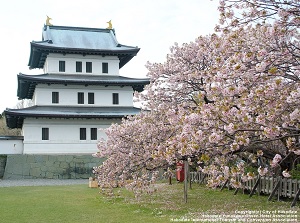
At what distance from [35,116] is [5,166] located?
489 centimetres

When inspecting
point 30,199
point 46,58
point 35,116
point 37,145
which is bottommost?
point 30,199

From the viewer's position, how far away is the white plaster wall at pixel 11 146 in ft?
119

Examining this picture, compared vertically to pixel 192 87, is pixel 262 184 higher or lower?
lower

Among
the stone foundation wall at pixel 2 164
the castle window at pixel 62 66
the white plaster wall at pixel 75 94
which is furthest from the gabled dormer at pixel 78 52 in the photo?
the stone foundation wall at pixel 2 164

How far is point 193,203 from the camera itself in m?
16.6

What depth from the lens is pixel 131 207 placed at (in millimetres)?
15922

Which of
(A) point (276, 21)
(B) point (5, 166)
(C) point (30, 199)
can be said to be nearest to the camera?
(A) point (276, 21)

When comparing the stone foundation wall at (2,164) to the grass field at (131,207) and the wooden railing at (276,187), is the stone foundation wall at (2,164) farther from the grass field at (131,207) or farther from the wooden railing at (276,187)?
the wooden railing at (276,187)

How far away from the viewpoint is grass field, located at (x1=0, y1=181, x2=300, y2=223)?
13.4 m

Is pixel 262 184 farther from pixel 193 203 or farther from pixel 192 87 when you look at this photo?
pixel 192 87

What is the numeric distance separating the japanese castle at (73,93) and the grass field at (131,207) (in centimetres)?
1607

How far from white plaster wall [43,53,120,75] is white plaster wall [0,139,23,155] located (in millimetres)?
7152

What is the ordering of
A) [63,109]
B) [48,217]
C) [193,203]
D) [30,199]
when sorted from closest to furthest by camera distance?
[48,217] → [193,203] → [30,199] → [63,109]

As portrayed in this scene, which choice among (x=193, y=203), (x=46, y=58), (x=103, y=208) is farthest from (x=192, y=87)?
(x=46, y=58)
